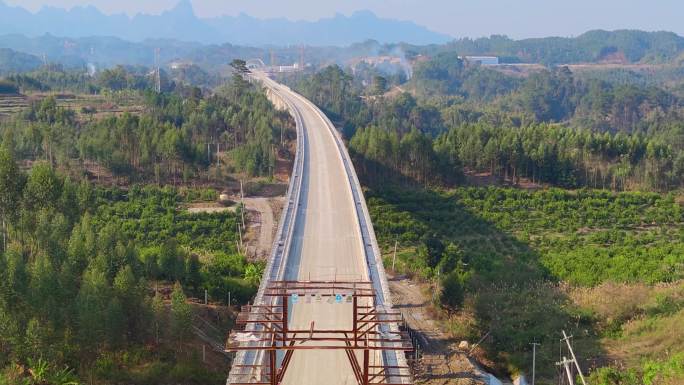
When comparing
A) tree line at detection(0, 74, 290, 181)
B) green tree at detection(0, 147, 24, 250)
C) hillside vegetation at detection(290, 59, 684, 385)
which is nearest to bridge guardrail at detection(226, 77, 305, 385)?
hillside vegetation at detection(290, 59, 684, 385)

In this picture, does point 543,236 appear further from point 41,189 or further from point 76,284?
point 76,284

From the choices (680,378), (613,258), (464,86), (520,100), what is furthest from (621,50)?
(680,378)

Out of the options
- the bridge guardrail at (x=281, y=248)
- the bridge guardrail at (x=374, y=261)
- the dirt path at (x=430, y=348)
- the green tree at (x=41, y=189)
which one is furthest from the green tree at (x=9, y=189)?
A: the dirt path at (x=430, y=348)

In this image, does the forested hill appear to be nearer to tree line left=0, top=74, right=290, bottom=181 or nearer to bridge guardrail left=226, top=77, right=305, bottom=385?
tree line left=0, top=74, right=290, bottom=181

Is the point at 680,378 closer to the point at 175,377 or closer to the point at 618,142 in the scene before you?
the point at 175,377

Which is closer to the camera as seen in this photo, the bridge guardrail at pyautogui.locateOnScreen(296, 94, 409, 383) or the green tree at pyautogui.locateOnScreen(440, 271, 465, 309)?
the bridge guardrail at pyautogui.locateOnScreen(296, 94, 409, 383)

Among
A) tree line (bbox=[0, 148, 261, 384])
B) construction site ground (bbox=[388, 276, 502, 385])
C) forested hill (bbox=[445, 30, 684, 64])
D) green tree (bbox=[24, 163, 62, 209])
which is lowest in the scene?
construction site ground (bbox=[388, 276, 502, 385])
